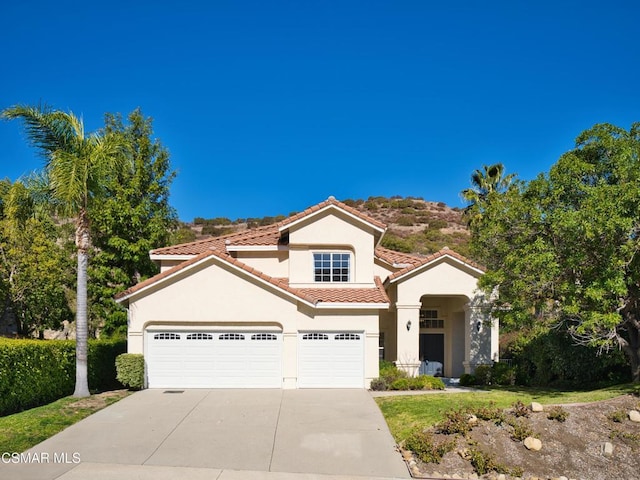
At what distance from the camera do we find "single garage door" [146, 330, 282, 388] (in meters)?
19.6

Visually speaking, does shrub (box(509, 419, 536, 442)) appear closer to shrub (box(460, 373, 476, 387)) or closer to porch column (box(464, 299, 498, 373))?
shrub (box(460, 373, 476, 387))

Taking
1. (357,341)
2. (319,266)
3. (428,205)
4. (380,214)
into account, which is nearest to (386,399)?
(357,341)

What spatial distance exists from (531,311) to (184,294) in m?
11.9

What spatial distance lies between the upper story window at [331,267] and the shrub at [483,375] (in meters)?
6.26

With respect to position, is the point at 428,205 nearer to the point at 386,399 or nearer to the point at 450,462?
the point at 386,399

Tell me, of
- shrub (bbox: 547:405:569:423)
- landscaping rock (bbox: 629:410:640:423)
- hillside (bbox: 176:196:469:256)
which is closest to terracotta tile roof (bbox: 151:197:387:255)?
shrub (bbox: 547:405:569:423)

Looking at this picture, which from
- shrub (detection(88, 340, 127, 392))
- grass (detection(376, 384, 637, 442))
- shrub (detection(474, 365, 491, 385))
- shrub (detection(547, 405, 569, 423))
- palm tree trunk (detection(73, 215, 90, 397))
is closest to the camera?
shrub (detection(547, 405, 569, 423))

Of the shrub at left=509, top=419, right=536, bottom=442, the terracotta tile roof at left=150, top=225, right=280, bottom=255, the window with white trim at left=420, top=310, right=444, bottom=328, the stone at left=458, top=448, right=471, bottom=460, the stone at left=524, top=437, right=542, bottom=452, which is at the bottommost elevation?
the stone at left=458, top=448, right=471, bottom=460

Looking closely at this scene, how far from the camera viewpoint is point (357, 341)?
20.1 meters

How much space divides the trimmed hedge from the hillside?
36.5 m

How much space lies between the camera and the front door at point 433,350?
24938 millimetres

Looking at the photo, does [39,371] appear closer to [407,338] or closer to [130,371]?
[130,371]

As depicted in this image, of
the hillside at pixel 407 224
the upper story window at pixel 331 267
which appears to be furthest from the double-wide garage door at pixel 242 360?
the hillside at pixel 407 224

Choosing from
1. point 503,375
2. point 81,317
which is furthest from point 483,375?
point 81,317
